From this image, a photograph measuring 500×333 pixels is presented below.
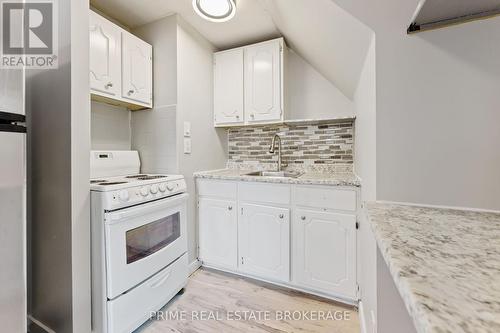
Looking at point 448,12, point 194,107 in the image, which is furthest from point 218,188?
point 448,12

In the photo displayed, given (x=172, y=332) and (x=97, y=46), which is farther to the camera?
(x=97, y=46)

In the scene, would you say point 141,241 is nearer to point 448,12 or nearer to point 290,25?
point 448,12

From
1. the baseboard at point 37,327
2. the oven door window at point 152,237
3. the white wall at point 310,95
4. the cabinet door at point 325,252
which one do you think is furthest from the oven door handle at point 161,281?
the white wall at point 310,95

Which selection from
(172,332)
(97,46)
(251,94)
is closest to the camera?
(172,332)

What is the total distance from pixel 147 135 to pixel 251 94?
1.14 m

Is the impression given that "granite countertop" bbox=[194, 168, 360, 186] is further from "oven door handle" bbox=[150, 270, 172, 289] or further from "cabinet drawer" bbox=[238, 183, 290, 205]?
"oven door handle" bbox=[150, 270, 172, 289]

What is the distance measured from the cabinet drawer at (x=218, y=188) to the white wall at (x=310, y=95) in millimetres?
977

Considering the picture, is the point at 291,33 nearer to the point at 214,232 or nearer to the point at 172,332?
the point at 214,232

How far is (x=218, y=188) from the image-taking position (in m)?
2.13

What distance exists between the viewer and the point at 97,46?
5.31ft

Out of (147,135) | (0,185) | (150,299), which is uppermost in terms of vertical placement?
(147,135)

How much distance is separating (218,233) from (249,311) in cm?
73

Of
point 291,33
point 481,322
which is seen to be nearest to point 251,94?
point 291,33

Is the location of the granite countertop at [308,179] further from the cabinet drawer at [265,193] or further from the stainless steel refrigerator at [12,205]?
the stainless steel refrigerator at [12,205]
